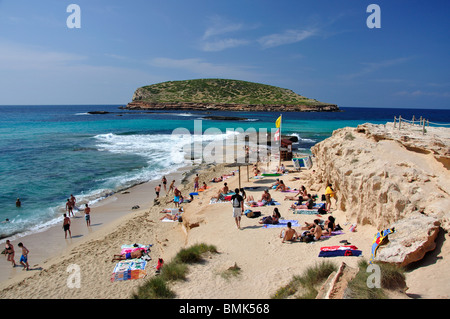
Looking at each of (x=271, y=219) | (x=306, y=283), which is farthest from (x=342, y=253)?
(x=271, y=219)

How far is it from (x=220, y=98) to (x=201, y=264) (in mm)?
115954

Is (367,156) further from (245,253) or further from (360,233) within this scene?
(245,253)

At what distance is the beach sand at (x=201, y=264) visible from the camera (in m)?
6.66

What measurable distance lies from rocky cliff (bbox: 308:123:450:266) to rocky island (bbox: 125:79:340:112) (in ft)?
322

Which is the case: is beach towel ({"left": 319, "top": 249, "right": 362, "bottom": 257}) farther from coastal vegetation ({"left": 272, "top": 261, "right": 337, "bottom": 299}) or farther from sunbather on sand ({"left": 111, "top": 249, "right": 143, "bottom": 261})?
sunbather on sand ({"left": 111, "top": 249, "right": 143, "bottom": 261})

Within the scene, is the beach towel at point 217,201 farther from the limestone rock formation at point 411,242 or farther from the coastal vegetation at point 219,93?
the coastal vegetation at point 219,93

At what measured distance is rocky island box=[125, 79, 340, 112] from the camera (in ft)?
361

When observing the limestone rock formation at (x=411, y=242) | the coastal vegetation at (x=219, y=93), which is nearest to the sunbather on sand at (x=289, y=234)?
the limestone rock formation at (x=411, y=242)

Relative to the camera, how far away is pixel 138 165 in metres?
25.2

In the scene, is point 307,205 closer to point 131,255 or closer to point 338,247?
point 338,247

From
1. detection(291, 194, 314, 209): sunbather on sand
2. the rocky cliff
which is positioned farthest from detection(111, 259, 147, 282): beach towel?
the rocky cliff

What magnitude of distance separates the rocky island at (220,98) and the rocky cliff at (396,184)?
98201 mm

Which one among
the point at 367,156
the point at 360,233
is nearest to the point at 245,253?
the point at 360,233

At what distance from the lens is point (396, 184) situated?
811cm
